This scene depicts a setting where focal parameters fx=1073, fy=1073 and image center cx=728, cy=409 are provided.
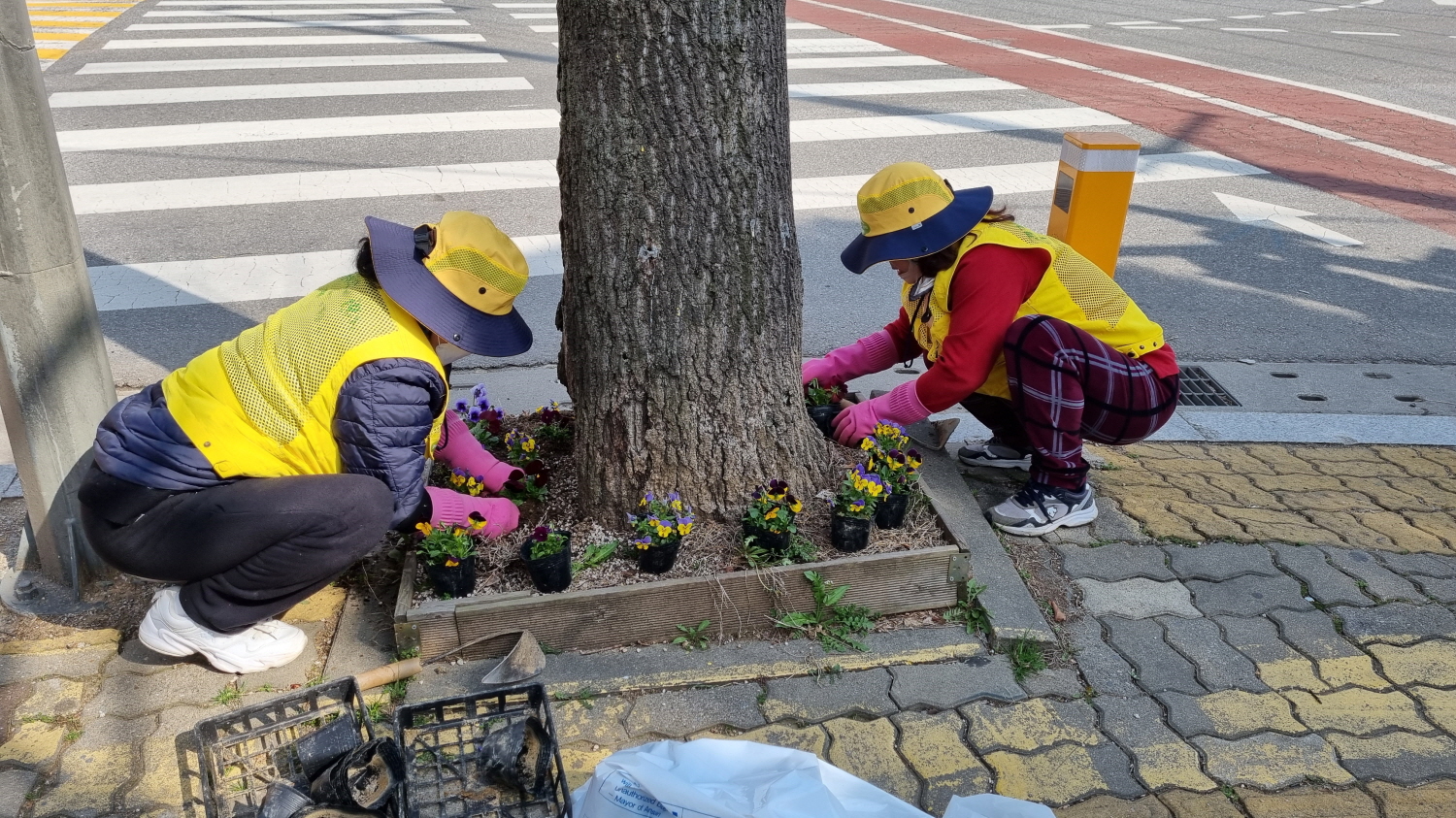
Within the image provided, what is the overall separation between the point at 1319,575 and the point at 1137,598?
59 cm

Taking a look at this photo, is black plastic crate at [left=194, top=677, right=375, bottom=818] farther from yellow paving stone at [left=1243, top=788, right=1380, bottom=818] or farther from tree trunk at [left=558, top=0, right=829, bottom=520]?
yellow paving stone at [left=1243, top=788, right=1380, bottom=818]

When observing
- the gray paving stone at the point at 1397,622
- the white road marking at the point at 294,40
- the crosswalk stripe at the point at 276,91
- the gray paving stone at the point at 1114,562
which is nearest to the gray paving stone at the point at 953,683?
the gray paving stone at the point at 1114,562

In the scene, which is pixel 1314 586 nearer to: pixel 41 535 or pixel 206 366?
pixel 206 366

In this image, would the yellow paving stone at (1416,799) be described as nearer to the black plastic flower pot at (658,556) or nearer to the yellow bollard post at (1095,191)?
the black plastic flower pot at (658,556)

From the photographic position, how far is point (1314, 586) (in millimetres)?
3131

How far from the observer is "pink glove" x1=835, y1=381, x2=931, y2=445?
11.1 ft

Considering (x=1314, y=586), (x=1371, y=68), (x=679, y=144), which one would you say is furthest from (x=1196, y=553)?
(x=1371, y=68)

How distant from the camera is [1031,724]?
259 centimetres

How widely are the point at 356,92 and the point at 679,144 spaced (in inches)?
301

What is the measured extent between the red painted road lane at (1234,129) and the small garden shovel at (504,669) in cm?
679

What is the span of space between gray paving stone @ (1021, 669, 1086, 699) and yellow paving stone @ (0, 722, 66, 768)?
2.34 meters

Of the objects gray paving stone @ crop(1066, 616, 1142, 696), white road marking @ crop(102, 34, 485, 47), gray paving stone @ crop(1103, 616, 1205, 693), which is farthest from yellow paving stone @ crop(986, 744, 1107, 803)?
white road marking @ crop(102, 34, 485, 47)

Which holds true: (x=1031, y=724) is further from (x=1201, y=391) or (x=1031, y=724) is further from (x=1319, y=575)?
(x=1201, y=391)

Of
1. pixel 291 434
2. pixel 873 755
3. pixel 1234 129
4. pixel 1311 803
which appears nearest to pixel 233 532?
pixel 291 434
